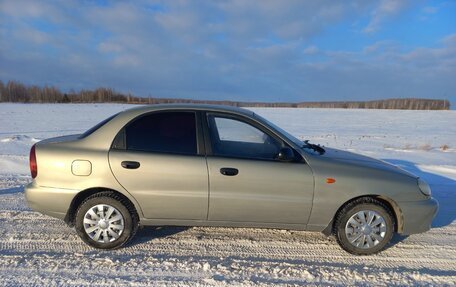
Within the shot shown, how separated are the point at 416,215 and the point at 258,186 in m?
1.90

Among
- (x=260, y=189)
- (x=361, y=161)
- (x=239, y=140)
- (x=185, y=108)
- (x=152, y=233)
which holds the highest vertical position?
(x=185, y=108)

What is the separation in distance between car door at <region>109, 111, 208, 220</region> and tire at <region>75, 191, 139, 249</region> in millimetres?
231

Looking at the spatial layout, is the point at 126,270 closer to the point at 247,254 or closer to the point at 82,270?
the point at 82,270

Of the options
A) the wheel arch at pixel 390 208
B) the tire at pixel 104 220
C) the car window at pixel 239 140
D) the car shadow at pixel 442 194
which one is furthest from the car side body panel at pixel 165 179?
the car shadow at pixel 442 194

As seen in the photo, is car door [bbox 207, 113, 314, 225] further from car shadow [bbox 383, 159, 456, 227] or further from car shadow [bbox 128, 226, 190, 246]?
car shadow [bbox 383, 159, 456, 227]

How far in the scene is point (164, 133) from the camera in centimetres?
364

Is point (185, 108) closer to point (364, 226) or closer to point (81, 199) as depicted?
point (81, 199)

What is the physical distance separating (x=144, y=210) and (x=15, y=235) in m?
1.70

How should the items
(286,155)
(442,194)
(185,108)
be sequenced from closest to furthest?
(286,155) < (185,108) < (442,194)

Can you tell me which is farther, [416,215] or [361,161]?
[361,161]

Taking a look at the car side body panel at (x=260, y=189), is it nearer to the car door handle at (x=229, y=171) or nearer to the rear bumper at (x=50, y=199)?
the car door handle at (x=229, y=171)

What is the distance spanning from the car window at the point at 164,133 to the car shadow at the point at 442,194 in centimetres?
376

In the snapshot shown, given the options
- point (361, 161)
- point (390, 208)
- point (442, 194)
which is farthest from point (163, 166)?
point (442, 194)

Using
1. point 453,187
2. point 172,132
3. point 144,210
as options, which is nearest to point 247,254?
point 144,210
